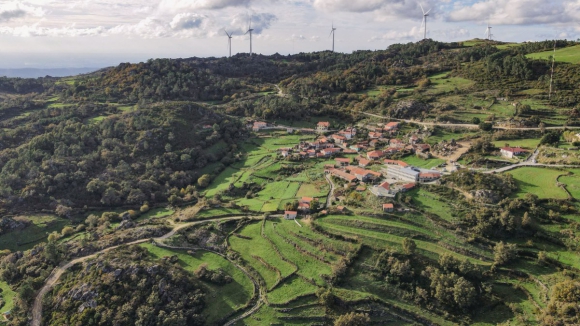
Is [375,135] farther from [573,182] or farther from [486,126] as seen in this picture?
[573,182]

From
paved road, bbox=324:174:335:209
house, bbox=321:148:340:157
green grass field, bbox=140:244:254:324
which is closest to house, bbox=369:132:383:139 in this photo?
house, bbox=321:148:340:157

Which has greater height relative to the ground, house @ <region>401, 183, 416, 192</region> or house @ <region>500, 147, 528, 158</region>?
house @ <region>500, 147, 528, 158</region>

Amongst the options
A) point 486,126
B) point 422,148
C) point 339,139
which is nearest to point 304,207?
point 422,148

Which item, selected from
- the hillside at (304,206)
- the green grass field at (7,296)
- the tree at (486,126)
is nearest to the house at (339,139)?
the hillside at (304,206)

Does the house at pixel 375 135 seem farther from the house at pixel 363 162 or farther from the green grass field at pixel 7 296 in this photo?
the green grass field at pixel 7 296

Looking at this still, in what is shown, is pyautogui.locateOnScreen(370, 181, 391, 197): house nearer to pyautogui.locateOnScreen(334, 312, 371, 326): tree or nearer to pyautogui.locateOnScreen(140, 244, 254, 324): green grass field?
pyautogui.locateOnScreen(334, 312, 371, 326): tree

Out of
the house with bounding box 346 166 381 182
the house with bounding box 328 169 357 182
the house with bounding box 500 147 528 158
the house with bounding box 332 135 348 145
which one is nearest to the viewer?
the house with bounding box 346 166 381 182
